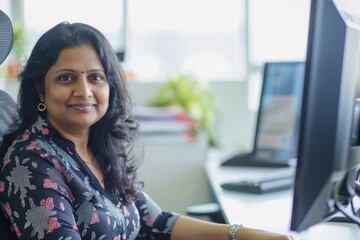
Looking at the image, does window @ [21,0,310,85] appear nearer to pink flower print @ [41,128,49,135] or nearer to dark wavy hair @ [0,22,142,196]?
dark wavy hair @ [0,22,142,196]

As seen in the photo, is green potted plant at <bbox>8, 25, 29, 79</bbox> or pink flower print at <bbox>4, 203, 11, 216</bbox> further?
green potted plant at <bbox>8, 25, 29, 79</bbox>

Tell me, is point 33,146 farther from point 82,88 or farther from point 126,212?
point 126,212

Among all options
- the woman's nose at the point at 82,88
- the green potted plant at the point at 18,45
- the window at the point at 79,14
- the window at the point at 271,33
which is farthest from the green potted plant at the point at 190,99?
the woman's nose at the point at 82,88

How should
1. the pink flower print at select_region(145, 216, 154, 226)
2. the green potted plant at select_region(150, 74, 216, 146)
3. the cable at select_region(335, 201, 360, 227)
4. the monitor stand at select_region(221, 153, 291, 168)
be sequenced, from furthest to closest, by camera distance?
the green potted plant at select_region(150, 74, 216, 146) < the monitor stand at select_region(221, 153, 291, 168) < the pink flower print at select_region(145, 216, 154, 226) < the cable at select_region(335, 201, 360, 227)

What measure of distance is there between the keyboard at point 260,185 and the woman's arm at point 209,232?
17.0 inches

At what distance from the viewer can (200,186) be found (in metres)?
2.52

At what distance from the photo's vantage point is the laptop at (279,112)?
Result: 2.23m

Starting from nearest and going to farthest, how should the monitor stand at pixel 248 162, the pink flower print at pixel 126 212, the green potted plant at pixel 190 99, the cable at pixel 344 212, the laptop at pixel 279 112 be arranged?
the cable at pixel 344 212, the pink flower print at pixel 126 212, the laptop at pixel 279 112, the monitor stand at pixel 248 162, the green potted plant at pixel 190 99

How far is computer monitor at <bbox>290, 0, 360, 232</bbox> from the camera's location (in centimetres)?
97

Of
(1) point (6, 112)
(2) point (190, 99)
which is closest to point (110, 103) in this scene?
(1) point (6, 112)

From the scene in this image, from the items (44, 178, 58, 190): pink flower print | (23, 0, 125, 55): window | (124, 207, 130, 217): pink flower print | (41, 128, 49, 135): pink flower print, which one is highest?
(23, 0, 125, 55): window

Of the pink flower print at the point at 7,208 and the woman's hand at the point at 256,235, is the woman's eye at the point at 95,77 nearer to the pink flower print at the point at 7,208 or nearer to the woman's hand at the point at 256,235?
the pink flower print at the point at 7,208

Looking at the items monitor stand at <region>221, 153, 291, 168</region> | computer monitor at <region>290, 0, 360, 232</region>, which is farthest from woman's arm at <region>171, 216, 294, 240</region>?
monitor stand at <region>221, 153, 291, 168</region>

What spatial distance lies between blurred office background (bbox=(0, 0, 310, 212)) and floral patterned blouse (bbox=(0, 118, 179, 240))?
242 centimetres
